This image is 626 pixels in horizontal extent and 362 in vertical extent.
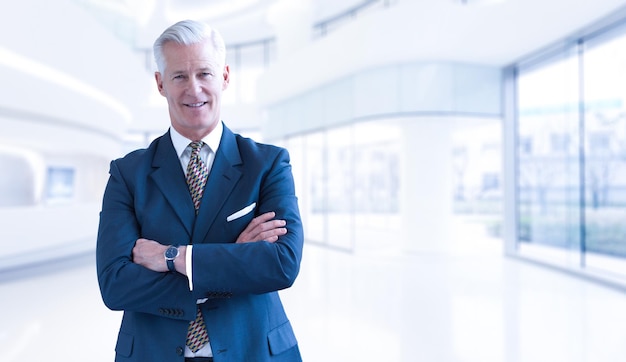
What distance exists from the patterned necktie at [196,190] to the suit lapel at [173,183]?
0.11 feet

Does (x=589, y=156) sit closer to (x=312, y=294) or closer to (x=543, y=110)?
(x=543, y=110)

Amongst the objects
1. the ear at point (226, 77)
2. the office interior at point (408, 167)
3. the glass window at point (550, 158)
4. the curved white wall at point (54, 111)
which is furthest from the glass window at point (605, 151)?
the curved white wall at point (54, 111)

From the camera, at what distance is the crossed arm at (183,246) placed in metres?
1.51

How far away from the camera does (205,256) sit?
4.90 feet

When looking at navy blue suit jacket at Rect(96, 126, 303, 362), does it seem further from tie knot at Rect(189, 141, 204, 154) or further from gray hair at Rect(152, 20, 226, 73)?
gray hair at Rect(152, 20, 226, 73)

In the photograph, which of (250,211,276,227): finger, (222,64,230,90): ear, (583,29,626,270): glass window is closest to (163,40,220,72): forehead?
(222,64,230,90): ear

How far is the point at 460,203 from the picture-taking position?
1714cm

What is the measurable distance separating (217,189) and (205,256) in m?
0.25

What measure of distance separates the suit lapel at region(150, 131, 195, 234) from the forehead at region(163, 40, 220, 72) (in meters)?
0.31

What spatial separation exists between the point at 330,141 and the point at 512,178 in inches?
195

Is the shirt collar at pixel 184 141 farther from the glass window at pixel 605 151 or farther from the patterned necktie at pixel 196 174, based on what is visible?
the glass window at pixel 605 151

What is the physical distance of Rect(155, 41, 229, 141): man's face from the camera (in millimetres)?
1558

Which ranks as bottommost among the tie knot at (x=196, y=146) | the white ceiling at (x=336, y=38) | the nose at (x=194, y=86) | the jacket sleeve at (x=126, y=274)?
the jacket sleeve at (x=126, y=274)

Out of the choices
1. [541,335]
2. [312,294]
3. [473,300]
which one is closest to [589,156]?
[473,300]
